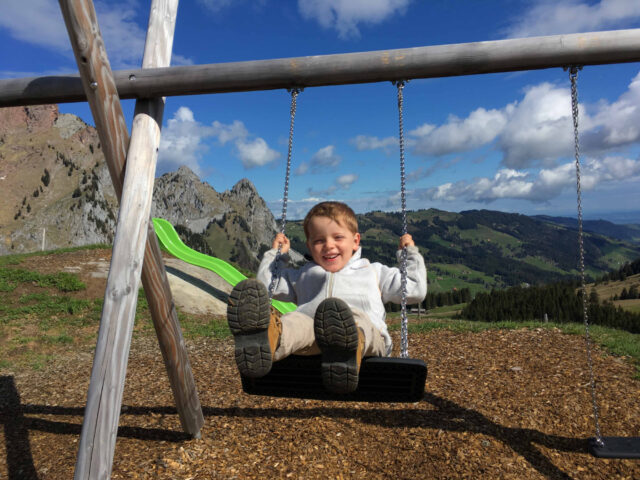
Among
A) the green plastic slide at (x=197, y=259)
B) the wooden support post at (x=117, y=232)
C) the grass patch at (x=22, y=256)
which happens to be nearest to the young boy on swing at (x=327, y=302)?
the wooden support post at (x=117, y=232)

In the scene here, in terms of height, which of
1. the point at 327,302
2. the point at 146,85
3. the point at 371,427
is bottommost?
the point at 371,427

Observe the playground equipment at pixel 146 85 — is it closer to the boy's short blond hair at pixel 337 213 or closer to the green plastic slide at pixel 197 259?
the boy's short blond hair at pixel 337 213

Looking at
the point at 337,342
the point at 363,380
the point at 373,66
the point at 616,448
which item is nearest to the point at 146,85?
the point at 373,66

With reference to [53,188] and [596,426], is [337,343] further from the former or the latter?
[53,188]

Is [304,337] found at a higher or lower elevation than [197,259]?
lower

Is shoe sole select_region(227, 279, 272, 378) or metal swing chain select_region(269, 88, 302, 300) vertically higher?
metal swing chain select_region(269, 88, 302, 300)

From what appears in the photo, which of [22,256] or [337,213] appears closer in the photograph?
[337,213]

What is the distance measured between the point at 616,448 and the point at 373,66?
391 centimetres

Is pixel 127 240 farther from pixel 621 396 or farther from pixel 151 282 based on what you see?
pixel 621 396

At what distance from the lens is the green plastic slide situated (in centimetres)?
1698

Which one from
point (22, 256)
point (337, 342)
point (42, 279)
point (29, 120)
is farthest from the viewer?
point (29, 120)

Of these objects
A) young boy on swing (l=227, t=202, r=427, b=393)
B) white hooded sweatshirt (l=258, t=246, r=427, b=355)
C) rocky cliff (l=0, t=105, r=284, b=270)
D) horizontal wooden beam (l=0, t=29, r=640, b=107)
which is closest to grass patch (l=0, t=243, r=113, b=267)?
horizontal wooden beam (l=0, t=29, r=640, b=107)

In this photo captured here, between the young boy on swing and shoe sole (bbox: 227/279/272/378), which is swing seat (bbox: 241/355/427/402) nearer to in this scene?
the young boy on swing

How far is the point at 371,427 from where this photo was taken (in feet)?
16.5
